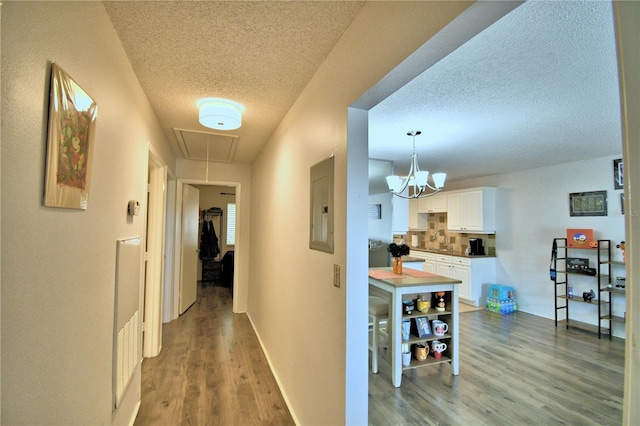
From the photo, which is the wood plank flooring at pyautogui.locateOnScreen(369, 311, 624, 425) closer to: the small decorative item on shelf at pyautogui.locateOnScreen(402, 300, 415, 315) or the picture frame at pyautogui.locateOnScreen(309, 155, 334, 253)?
the small decorative item on shelf at pyautogui.locateOnScreen(402, 300, 415, 315)

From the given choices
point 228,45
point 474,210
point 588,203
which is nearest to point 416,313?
point 228,45

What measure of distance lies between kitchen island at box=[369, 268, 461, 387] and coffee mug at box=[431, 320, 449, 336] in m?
0.03

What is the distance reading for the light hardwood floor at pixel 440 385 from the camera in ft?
7.09

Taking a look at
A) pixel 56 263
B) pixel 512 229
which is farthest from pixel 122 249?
pixel 512 229

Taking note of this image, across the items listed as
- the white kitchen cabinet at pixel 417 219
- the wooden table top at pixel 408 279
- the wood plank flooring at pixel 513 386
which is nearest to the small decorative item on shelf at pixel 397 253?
the wooden table top at pixel 408 279

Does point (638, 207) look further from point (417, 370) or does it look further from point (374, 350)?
point (417, 370)

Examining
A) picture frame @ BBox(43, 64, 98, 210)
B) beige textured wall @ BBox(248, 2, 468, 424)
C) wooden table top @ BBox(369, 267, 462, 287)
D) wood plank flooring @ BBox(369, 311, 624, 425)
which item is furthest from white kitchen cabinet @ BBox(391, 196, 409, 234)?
picture frame @ BBox(43, 64, 98, 210)

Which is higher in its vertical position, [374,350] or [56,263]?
[56,263]

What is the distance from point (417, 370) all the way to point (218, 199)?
613 cm

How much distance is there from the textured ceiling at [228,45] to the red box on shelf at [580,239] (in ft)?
15.0

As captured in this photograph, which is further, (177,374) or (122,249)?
(177,374)

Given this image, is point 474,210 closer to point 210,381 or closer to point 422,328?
point 422,328

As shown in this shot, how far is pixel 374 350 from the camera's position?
2.88m

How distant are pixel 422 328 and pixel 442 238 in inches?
172
